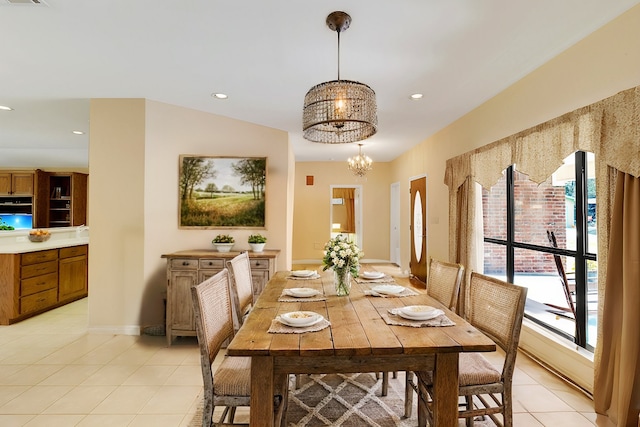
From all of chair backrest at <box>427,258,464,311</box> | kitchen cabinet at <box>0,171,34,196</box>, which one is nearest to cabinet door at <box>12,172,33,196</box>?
kitchen cabinet at <box>0,171,34,196</box>

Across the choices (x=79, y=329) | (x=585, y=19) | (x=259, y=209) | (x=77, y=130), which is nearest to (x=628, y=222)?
(x=585, y=19)

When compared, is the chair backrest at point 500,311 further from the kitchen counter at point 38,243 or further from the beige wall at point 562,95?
the kitchen counter at point 38,243

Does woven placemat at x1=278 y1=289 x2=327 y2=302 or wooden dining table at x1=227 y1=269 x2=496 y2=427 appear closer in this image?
wooden dining table at x1=227 y1=269 x2=496 y2=427

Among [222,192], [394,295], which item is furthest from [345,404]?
[222,192]

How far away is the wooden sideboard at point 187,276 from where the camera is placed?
3545 millimetres

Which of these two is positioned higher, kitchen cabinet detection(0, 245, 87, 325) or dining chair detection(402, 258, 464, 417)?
dining chair detection(402, 258, 464, 417)

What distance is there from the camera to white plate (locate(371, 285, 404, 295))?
7.61 ft

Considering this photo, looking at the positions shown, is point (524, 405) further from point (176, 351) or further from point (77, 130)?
→ point (77, 130)

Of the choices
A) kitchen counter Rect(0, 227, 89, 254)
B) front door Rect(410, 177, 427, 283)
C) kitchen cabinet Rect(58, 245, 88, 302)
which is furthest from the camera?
front door Rect(410, 177, 427, 283)

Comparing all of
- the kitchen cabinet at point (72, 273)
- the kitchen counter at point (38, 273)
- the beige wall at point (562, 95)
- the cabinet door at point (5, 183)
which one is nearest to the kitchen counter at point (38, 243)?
the kitchen counter at point (38, 273)

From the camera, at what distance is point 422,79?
10.5 ft

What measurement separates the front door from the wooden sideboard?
11.0 ft

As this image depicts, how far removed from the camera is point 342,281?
2.29m

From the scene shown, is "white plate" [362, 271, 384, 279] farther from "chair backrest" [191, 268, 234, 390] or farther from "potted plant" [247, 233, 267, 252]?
"potted plant" [247, 233, 267, 252]
